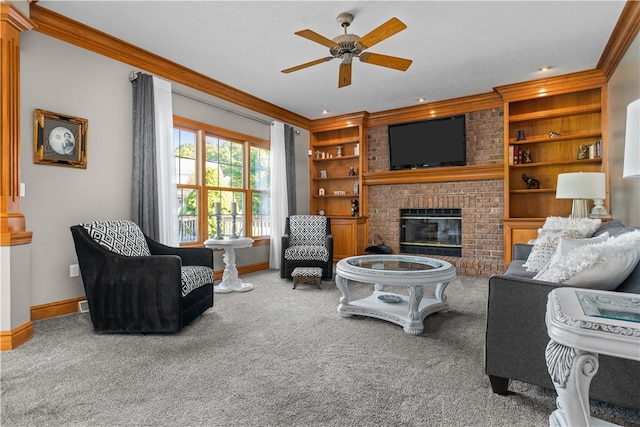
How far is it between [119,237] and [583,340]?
3091 millimetres

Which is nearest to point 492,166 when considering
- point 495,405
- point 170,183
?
point 495,405

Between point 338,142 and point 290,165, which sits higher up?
point 338,142

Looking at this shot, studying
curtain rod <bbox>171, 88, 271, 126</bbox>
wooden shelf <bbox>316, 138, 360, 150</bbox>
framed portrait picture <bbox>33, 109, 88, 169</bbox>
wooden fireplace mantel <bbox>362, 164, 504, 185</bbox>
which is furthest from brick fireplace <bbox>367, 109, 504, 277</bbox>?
framed portrait picture <bbox>33, 109, 88, 169</bbox>

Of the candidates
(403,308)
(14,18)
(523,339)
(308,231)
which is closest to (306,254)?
(308,231)

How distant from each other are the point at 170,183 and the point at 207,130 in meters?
1.04

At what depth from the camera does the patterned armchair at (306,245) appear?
4.55 meters

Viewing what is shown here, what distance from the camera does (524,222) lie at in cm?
450

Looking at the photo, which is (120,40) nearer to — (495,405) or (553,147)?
(495,405)

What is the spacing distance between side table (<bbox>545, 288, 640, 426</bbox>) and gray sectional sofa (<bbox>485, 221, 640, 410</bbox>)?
0.39 metres

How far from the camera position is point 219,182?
486 centimetres

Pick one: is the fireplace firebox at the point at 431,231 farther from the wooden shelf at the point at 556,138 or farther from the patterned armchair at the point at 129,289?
the patterned armchair at the point at 129,289

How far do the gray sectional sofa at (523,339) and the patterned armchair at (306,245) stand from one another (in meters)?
2.93

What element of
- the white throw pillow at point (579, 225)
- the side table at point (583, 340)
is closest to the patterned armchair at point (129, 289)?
the side table at point (583, 340)

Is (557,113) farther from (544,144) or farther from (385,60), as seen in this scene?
(385,60)
